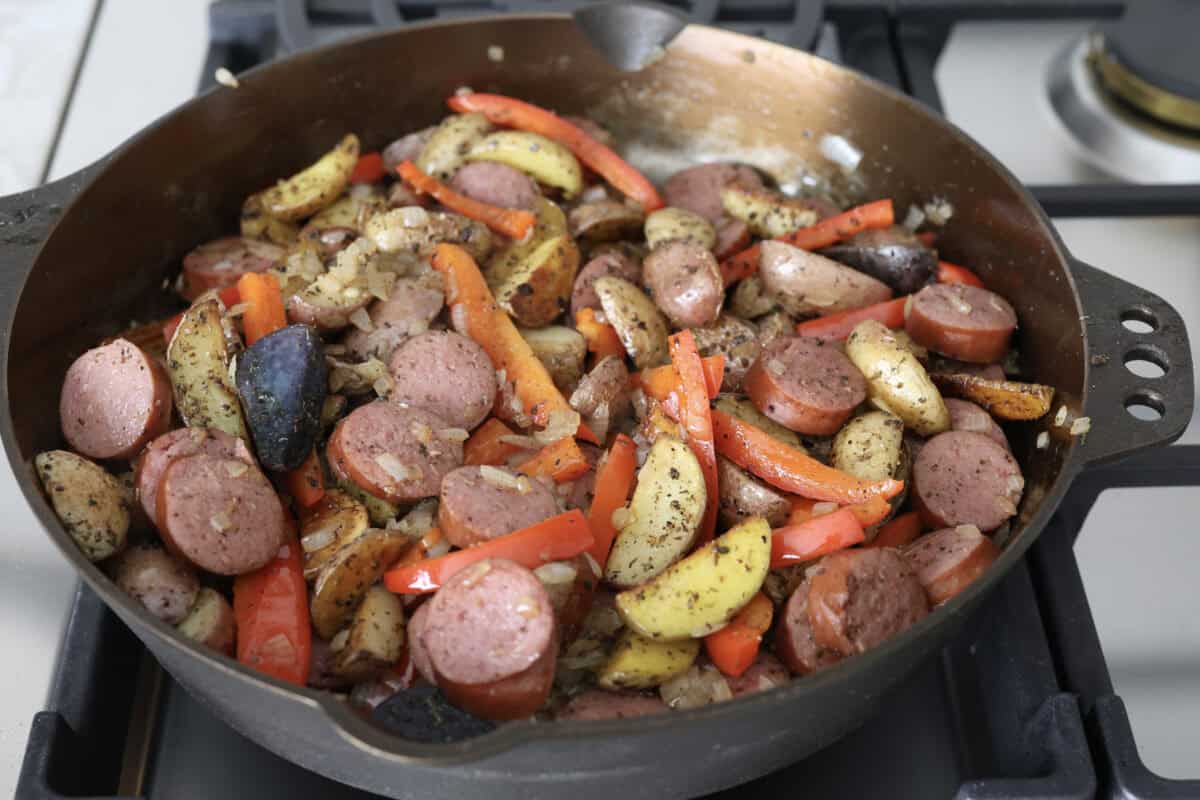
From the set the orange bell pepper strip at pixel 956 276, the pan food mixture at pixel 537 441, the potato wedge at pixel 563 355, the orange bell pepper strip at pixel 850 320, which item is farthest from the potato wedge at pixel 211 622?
the orange bell pepper strip at pixel 956 276

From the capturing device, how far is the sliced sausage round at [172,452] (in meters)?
1.22

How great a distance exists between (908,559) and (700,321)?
413mm

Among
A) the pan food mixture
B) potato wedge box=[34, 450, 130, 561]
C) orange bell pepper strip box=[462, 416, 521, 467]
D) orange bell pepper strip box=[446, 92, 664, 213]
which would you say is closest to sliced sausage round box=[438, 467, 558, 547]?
the pan food mixture

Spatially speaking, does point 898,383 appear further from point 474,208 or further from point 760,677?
point 474,208

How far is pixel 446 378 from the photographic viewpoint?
1.36 meters

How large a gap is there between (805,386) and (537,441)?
0.33 metres

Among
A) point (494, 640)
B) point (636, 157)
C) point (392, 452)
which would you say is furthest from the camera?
point (636, 157)

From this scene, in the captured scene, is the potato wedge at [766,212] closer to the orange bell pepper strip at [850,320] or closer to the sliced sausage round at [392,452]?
the orange bell pepper strip at [850,320]

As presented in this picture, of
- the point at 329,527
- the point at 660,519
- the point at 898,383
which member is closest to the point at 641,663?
the point at 660,519

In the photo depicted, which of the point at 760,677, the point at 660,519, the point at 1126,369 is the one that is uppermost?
the point at 1126,369

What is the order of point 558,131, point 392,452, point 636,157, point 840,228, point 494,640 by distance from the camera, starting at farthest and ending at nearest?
point 636,157 → point 558,131 → point 840,228 → point 392,452 → point 494,640

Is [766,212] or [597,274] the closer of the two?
[597,274]

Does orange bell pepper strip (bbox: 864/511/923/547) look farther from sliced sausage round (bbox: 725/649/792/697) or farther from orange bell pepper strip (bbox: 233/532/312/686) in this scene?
orange bell pepper strip (bbox: 233/532/312/686)

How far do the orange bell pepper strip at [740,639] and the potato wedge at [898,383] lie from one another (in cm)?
33
